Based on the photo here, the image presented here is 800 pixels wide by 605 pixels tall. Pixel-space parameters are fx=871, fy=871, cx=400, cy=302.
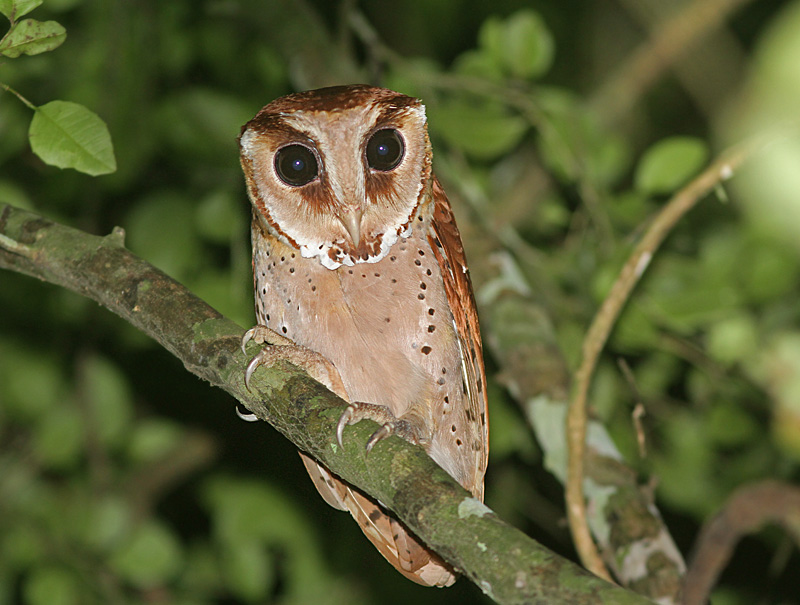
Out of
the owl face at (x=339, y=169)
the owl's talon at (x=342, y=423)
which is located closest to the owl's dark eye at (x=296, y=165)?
the owl face at (x=339, y=169)

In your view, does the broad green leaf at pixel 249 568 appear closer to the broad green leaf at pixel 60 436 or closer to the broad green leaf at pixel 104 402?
the broad green leaf at pixel 104 402

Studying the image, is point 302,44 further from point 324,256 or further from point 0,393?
point 0,393

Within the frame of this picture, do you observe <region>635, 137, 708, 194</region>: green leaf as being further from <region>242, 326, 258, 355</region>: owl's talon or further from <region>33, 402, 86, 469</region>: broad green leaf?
<region>33, 402, 86, 469</region>: broad green leaf

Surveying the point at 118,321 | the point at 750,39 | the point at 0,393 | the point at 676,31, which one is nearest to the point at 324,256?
the point at 118,321

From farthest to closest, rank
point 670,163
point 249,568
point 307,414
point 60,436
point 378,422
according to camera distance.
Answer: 1. point 60,436
2. point 249,568
3. point 670,163
4. point 378,422
5. point 307,414

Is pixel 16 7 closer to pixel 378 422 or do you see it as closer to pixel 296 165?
pixel 296 165

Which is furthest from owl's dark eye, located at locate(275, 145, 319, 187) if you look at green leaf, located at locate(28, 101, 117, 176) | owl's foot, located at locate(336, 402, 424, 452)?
owl's foot, located at locate(336, 402, 424, 452)

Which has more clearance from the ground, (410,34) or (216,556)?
(410,34)

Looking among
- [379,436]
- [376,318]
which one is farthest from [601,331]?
[379,436]
